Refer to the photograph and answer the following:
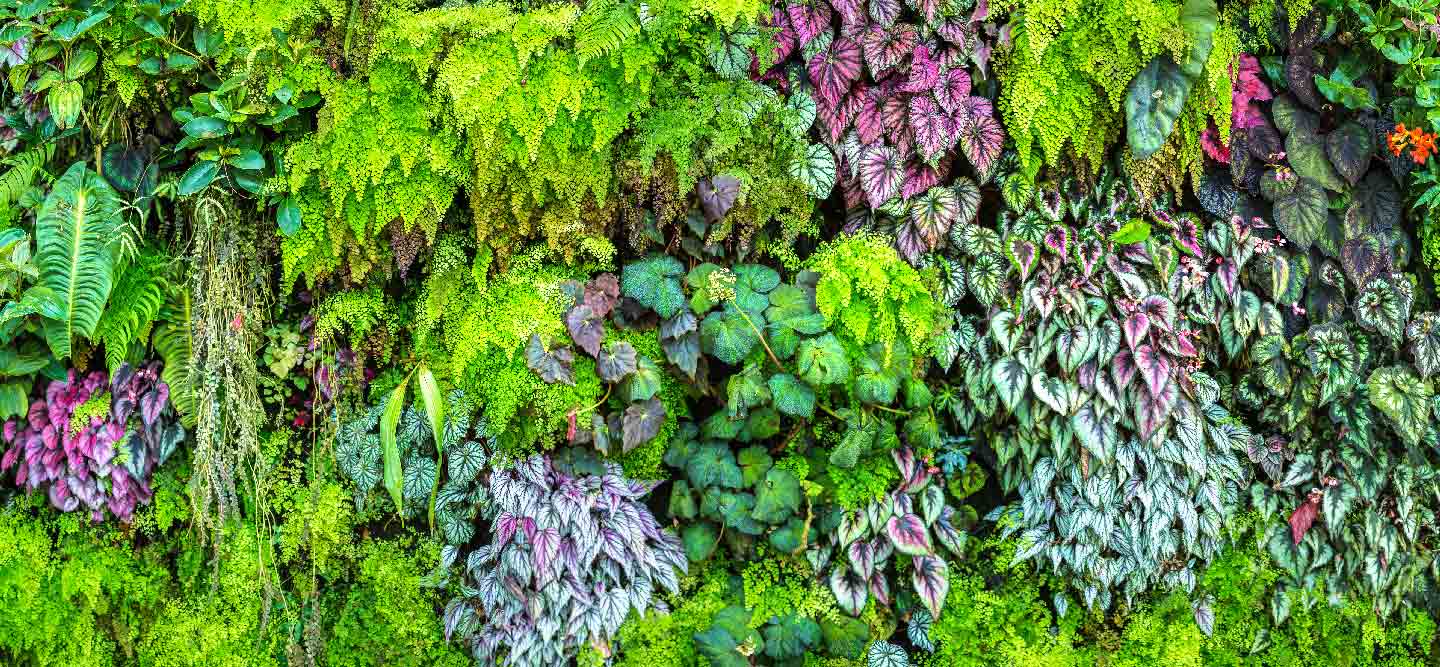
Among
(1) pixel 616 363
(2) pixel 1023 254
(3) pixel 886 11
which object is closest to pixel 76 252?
(1) pixel 616 363

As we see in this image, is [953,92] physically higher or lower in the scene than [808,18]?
lower

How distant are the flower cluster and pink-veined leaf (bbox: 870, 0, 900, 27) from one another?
5.68 ft

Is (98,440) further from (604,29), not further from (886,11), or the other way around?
(886,11)

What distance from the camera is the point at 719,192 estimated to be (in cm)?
361

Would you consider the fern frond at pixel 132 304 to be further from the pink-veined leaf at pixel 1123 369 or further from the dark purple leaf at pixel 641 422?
the pink-veined leaf at pixel 1123 369

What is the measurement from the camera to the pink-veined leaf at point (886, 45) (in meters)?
3.61

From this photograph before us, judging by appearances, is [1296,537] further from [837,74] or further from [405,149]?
[405,149]

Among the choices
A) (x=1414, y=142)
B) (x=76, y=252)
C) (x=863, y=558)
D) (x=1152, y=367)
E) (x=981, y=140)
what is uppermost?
(x=1414, y=142)

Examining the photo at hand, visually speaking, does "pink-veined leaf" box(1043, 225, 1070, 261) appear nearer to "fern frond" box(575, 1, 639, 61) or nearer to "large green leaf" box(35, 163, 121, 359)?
"fern frond" box(575, 1, 639, 61)

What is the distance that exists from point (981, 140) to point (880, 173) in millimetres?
361

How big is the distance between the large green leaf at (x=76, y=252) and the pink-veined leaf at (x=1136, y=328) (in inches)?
135

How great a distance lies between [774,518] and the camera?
3.63m

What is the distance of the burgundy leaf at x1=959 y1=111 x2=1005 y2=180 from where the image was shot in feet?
11.9

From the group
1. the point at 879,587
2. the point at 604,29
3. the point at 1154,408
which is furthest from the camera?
the point at 879,587
